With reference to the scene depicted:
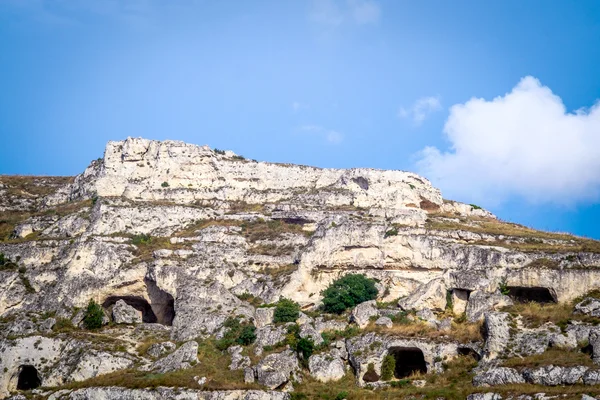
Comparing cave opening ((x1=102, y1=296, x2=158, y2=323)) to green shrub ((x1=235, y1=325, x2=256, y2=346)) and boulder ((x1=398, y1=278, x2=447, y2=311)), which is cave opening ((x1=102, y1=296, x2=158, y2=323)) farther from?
boulder ((x1=398, y1=278, x2=447, y2=311))

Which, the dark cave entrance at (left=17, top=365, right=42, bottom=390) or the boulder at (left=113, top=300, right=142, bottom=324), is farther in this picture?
the boulder at (left=113, top=300, right=142, bottom=324)

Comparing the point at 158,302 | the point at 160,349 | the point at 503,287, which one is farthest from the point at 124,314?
the point at 503,287

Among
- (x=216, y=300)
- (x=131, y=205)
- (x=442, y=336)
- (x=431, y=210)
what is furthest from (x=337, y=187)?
(x=442, y=336)

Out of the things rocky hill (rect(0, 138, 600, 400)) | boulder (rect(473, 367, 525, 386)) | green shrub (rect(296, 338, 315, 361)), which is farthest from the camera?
green shrub (rect(296, 338, 315, 361))

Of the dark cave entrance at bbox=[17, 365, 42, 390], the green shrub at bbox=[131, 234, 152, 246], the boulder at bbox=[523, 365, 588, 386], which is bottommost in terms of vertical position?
the dark cave entrance at bbox=[17, 365, 42, 390]

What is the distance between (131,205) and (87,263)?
1218 centimetres

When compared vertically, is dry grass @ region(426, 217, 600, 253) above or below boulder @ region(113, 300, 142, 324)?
above

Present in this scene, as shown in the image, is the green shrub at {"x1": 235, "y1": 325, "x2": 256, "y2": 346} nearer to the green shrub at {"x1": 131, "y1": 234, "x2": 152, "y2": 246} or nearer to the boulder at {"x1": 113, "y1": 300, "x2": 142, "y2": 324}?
the boulder at {"x1": 113, "y1": 300, "x2": 142, "y2": 324}

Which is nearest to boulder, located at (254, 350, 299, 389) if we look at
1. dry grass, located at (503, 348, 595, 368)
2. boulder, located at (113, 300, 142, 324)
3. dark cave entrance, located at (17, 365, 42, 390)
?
dry grass, located at (503, 348, 595, 368)

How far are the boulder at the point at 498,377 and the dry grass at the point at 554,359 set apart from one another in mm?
795

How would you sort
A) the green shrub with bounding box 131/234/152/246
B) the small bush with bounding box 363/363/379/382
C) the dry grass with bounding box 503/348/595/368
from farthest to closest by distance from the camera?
the green shrub with bounding box 131/234/152/246 → the small bush with bounding box 363/363/379/382 → the dry grass with bounding box 503/348/595/368

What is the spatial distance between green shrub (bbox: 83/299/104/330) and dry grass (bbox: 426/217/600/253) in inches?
1186

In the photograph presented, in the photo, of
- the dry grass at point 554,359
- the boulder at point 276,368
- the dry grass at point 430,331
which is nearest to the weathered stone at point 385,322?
the dry grass at point 430,331

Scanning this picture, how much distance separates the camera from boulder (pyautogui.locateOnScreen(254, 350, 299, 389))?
49281 millimetres
